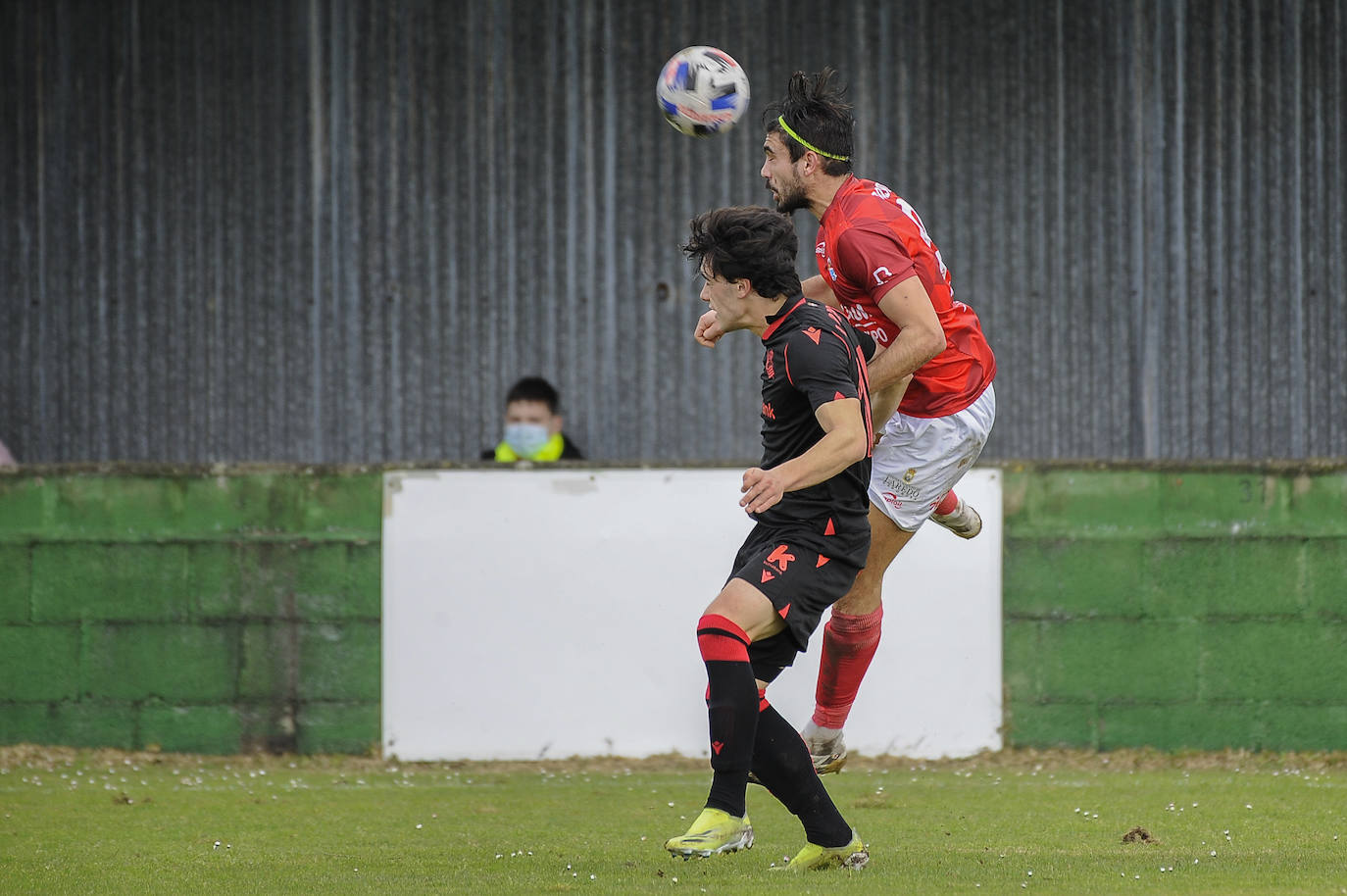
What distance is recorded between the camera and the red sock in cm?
538

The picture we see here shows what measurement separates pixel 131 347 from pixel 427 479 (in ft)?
→ 8.00

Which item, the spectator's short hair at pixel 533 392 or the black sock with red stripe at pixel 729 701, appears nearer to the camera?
the black sock with red stripe at pixel 729 701

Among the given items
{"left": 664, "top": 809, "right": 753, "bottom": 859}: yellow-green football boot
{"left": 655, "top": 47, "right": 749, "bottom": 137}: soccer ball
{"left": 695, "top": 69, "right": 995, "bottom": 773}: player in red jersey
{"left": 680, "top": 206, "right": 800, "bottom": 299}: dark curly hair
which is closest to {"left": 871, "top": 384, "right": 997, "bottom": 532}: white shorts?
{"left": 695, "top": 69, "right": 995, "bottom": 773}: player in red jersey

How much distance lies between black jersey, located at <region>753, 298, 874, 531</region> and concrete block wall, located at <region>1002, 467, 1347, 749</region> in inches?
133

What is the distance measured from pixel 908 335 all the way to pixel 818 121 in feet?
2.58

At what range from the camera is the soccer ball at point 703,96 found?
5602 millimetres

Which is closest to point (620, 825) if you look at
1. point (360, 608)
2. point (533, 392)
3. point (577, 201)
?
point (360, 608)

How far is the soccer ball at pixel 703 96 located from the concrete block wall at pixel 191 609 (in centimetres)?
282

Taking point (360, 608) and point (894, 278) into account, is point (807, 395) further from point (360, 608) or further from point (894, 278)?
point (360, 608)

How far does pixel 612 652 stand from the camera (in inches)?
297

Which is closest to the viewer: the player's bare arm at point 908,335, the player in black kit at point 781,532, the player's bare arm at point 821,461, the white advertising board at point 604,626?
the player's bare arm at point 821,461

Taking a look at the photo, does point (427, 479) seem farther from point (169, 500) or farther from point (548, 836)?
point (548, 836)

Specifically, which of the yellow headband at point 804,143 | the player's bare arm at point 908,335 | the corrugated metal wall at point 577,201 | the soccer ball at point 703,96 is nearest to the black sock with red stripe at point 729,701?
the player's bare arm at point 908,335

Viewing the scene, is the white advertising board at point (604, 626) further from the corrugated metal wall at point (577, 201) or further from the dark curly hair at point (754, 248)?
the dark curly hair at point (754, 248)
